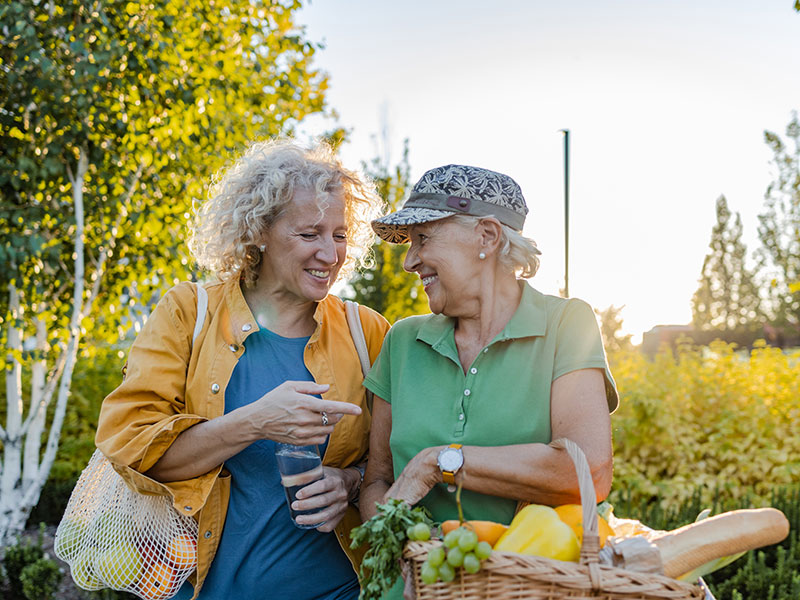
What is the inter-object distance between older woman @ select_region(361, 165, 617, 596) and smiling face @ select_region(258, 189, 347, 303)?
21cm

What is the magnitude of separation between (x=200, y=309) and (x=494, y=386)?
97 cm

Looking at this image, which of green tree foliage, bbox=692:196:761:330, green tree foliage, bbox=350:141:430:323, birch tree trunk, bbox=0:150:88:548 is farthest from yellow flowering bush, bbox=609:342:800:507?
green tree foliage, bbox=692:196:761:330

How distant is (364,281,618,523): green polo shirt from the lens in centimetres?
169

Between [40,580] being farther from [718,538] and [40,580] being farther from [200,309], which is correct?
[718,538]

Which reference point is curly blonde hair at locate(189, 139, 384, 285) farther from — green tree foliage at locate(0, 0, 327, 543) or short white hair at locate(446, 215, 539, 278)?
Result: green tree foliage at locate(0, 0, 327, 543)

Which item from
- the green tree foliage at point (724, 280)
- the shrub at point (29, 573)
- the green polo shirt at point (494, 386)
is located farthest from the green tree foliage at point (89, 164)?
the green tree foliage at point (724, 280)

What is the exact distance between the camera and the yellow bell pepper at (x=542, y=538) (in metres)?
1.22

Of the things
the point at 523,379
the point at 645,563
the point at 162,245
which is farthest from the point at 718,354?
the point at 645,563

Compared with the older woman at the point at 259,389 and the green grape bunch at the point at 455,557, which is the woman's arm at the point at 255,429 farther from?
the green grape bunch at the point at 455,557

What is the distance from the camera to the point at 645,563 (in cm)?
117

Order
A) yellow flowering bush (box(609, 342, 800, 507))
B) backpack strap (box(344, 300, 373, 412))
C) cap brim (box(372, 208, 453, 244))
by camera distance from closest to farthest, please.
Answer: cap brim (box(372, 208, 453, 244)) < backpack strap (box(344, 300, 373, 412)) < yellow flowering bush (box(609, 342, 800, 507))

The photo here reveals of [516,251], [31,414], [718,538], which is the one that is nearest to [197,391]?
[516,251]

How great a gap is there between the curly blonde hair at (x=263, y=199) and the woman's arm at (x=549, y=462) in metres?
0.97

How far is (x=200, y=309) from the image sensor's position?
2090 mm
